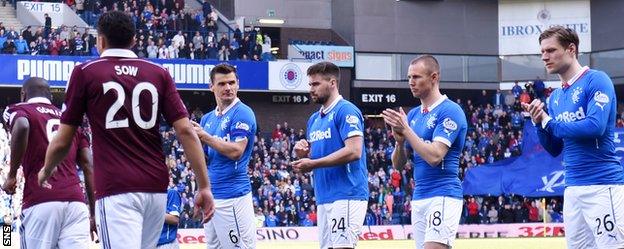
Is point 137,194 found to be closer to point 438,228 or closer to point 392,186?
point 438,228

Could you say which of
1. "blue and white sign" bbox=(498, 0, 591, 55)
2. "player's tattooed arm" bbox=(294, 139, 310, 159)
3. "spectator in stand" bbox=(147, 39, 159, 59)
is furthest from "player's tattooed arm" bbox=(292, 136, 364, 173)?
"blue and white sign" bbox=(498, 0, 591, 55)

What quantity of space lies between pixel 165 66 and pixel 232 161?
29562mm

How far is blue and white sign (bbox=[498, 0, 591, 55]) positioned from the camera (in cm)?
5316

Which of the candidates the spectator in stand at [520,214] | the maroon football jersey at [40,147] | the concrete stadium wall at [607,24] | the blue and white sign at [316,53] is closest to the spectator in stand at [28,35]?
the blue and white sign at [316,53]

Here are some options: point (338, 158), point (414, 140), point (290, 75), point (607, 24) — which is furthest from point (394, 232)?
point (414, 140)

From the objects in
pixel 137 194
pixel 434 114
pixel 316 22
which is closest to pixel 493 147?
A: pixel 316 22

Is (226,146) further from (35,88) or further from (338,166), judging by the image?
(35,88)

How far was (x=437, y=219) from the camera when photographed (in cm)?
996

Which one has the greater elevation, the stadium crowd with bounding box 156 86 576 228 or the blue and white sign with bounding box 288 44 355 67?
the blue and white sign with bounding box 288 44 355 67

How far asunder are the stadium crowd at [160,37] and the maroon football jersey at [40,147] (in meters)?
31.1

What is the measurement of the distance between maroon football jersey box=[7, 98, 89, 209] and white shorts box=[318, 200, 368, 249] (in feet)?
8.07

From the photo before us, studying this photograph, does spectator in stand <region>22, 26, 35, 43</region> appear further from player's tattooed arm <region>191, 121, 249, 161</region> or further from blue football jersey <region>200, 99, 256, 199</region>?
player's tattooed arm <region>191, 121, 249, 161</region>

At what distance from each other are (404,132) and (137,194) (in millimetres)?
3065

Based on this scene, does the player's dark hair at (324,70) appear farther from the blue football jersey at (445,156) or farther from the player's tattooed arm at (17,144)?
the player's tattooed arm at (17,144)
